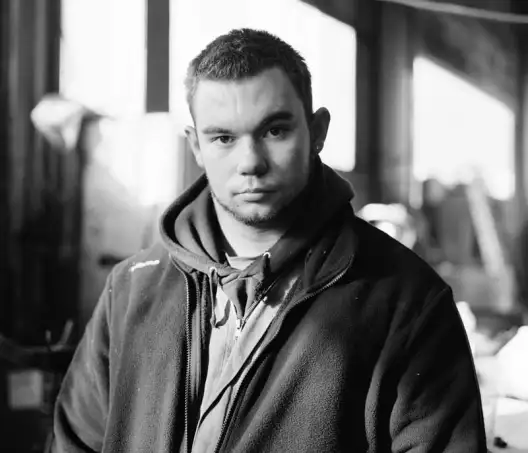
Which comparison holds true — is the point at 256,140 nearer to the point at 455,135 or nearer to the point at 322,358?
the point at 322,358

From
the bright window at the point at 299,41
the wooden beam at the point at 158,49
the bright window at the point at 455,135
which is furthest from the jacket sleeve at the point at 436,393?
the bright window at the point at 455,135

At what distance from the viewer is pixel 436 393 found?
80cm

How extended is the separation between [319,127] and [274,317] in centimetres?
26

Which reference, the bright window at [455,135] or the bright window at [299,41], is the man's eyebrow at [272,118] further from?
the bright window at [455,135]

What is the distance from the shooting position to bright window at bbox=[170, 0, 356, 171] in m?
1.68

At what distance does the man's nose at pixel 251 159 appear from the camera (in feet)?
2.79

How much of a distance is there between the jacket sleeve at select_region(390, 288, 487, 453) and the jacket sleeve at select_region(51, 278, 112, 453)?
43 centimetres

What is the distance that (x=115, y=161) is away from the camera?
170cm

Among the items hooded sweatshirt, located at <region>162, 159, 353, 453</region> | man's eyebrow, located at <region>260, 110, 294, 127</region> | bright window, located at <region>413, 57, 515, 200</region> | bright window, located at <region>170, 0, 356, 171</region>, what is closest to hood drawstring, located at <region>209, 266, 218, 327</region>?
hooded sweatshirt, located at <region>162, 159, 353, 453</region>

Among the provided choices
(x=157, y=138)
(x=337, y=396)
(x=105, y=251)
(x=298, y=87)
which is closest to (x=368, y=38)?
(x=157, y=138)

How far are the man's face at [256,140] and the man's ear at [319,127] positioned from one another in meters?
0.02

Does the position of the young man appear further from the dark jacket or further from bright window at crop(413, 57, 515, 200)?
bright window at crop(413, 57, 515, 200)

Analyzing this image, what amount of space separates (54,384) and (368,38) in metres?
1.48

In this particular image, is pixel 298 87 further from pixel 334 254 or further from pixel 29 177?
pixel 29 177
